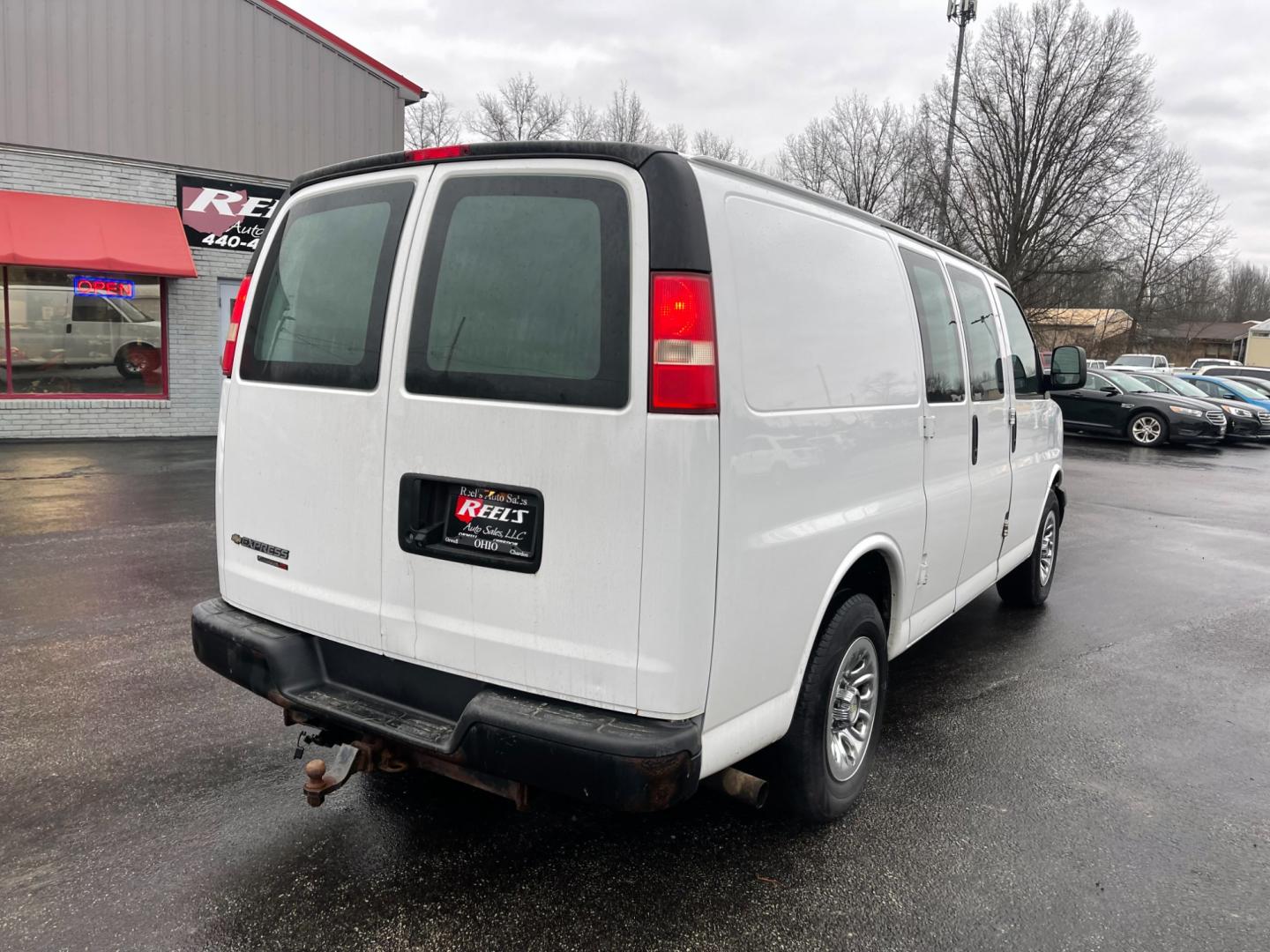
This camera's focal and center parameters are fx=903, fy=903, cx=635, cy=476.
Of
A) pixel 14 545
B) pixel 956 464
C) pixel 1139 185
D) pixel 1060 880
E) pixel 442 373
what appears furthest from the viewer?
pixel 1139 185

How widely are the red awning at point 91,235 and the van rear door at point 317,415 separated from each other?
39.5ft

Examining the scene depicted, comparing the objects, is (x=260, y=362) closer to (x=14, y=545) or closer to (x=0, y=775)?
(x=0, y=775)

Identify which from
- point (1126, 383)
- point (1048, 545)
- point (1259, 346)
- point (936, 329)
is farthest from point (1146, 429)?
point (1259, 346)

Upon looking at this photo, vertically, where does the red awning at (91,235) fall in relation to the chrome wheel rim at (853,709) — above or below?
above

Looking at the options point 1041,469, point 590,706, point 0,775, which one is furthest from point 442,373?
point 1041,469

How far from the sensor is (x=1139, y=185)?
29469 millimetres

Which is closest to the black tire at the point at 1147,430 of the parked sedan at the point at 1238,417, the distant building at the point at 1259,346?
the parked sedan at the point at 1238,417

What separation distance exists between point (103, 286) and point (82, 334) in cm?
82

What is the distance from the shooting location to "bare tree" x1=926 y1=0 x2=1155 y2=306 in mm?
29766

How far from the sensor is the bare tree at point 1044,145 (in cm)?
2977

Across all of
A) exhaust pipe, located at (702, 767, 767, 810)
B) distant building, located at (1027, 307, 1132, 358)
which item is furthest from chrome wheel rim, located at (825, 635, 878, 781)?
distant building, located at (1027, 307, 1132, 358)

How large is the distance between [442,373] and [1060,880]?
259 cm

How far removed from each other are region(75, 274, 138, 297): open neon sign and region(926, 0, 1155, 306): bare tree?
82.3 ft

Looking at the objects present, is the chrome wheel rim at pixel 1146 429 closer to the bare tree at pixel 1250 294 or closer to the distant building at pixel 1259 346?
the distant building at pixel 1259 346
